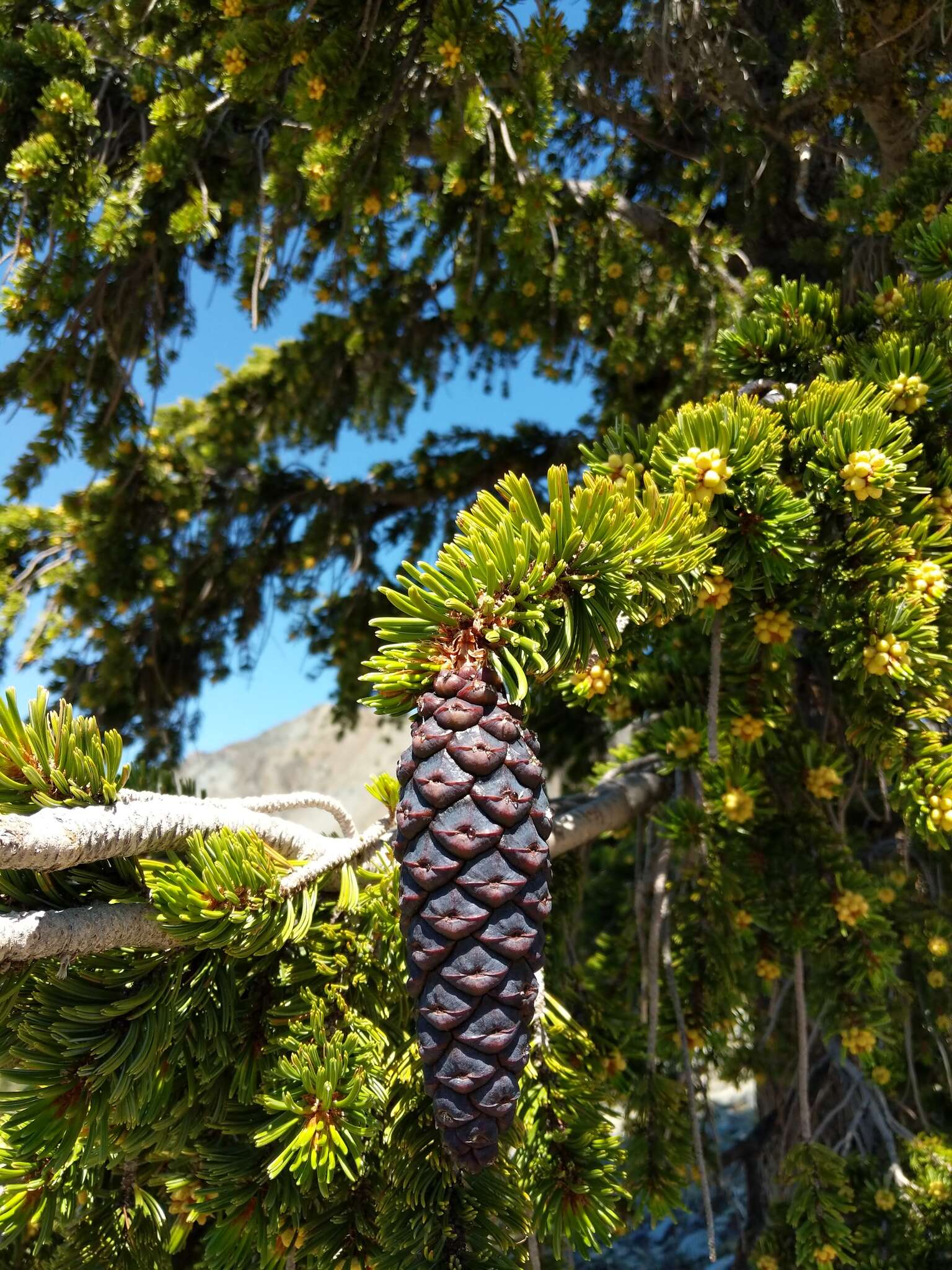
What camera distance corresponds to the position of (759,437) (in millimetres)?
940

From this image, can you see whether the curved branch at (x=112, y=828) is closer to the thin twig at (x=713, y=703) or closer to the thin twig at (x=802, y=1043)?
the thin twig at (x=713, y=703)

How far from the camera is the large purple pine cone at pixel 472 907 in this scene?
0.66 meters

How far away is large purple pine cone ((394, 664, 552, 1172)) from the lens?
66cm

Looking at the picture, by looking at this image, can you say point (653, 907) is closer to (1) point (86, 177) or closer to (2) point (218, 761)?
(1) point (86, 177)

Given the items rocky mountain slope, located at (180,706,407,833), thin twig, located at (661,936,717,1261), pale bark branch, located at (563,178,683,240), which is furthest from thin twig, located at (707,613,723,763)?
rocky mountain slope, located at (180,706,407,833)

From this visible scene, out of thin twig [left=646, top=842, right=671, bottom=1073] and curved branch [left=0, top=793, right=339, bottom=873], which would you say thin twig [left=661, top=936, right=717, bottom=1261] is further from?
curved branch [left=0, top=793, right=339, bottom=873]

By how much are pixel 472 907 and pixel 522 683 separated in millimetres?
186

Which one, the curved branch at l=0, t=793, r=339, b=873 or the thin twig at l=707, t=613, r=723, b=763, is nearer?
the curved branch at l=0, t=793, r=339, b=873

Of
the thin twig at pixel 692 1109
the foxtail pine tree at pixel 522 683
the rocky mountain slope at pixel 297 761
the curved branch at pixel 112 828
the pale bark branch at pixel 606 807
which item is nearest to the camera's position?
the curved branch at pixel 112 828

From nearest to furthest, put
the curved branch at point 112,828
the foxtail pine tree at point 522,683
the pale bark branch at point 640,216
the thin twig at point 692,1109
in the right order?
1. the curved branch at point 112,828
2. the foxtail pine tree at point 522,683
3. the thin twig at point 692,1109
4. the pale bark branch at point 640,216

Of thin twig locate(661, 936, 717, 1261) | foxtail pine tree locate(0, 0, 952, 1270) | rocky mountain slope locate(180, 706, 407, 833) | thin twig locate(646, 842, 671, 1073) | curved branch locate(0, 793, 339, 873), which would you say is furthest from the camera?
rocky mountain slope locate(180, 706, 407, 833)

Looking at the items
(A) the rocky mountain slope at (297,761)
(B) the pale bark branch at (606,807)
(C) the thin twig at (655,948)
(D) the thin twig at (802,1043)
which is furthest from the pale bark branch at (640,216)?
(A) the rocky mountain slope at (297,761)

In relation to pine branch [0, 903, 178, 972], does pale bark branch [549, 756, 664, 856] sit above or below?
above

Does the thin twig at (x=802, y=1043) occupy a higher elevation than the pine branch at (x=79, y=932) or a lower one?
lower
